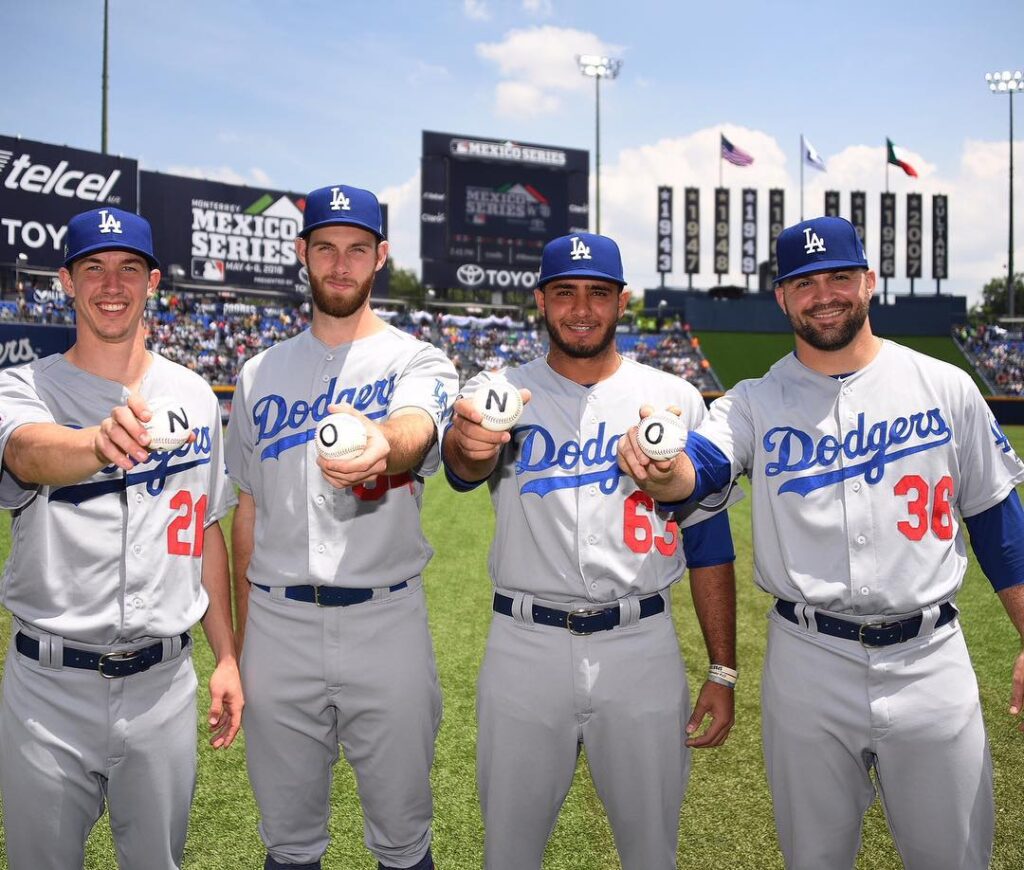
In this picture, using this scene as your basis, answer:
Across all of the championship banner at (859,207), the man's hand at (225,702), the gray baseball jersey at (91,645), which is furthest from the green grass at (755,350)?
the gray baseball jersey at (91,645)

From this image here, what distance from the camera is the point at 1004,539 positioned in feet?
7.96

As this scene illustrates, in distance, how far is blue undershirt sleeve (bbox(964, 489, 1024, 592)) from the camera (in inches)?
95.1

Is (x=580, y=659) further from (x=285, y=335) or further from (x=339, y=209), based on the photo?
(x=285, y=335)

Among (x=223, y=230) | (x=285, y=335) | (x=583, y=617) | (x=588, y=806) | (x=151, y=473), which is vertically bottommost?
(x=588, y=806)

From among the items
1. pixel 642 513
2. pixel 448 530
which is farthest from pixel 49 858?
pixel 448 530

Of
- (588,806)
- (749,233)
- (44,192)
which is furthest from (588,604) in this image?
(749,233)

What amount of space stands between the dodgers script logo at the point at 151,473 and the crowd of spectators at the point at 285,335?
22.1 meters

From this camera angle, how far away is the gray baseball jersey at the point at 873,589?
7.33ft

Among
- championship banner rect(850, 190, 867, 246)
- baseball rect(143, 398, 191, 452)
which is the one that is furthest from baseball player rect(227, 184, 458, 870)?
championship banner rect(850, 190, 867, 246)

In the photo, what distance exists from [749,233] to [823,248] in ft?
156

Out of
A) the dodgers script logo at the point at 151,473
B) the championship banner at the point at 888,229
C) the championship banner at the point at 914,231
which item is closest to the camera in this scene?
the dodgers script logo at the point at 151,473

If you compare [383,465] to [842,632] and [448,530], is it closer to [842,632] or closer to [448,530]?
[842,632]

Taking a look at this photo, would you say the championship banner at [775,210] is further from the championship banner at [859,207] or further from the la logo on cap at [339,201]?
the la logo on cap at [339,201]

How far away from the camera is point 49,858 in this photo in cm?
218
